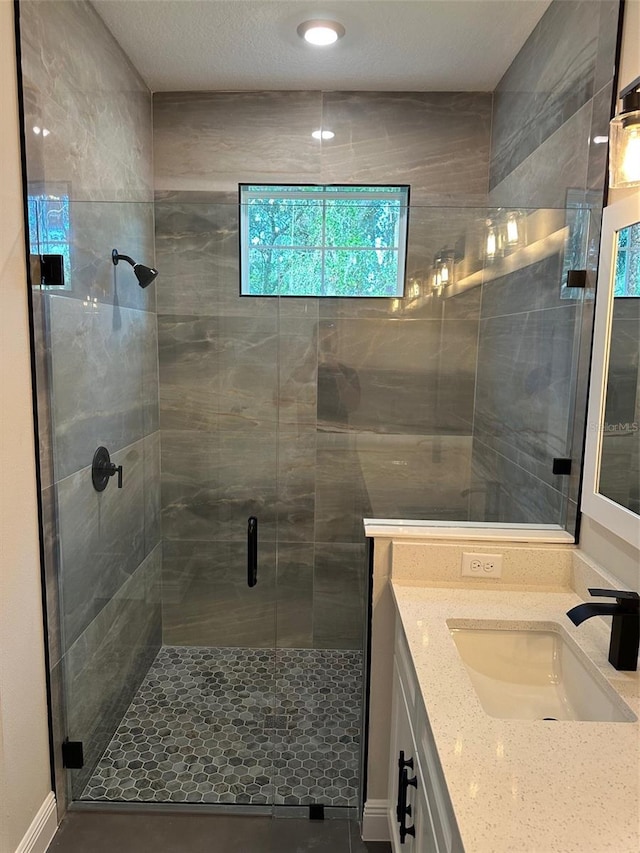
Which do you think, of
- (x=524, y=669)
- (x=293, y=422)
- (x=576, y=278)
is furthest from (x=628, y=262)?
(x=293, y=422)

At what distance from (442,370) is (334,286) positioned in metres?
0.60

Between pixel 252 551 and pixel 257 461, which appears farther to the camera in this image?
pixel 257 461

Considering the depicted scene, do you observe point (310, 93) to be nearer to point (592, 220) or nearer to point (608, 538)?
point (592, 220)

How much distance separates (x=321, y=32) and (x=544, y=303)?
1.44m

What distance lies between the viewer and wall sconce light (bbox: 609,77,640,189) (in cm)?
123

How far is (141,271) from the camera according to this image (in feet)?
7.73

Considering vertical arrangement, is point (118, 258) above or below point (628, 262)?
above

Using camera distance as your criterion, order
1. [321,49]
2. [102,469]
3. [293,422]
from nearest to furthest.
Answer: [102,469] < [321,49] < [293,422]

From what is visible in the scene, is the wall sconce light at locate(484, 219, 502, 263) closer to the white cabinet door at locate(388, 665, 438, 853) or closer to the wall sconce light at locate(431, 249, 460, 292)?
the wall sconce light at locate(431, 249, 460, 292)

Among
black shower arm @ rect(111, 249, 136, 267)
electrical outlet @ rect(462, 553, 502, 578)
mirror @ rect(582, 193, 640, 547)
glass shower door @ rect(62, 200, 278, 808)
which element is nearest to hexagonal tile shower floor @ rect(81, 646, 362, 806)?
glass shower door @ rect(62, 200, 278, 808)

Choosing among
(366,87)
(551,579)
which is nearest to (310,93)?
(366,87)

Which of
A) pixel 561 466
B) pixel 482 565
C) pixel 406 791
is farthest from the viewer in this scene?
pixel 561 466

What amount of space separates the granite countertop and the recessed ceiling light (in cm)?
231

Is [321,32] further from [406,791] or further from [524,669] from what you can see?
[406,791]
